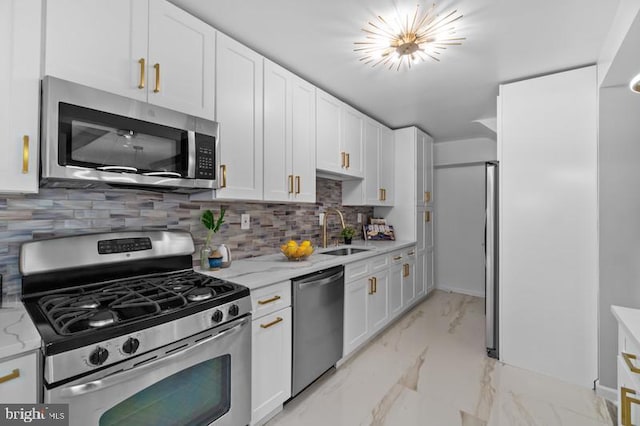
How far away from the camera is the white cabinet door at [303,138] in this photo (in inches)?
96.8

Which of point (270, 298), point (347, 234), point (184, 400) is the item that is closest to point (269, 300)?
point (270, 298)

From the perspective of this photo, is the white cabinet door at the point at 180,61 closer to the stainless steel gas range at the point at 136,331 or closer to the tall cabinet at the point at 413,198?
the stainless steel gas range at the point at 136,331

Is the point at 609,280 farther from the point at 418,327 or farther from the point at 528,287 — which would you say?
the point at 418,327

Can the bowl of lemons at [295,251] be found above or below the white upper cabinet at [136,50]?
below

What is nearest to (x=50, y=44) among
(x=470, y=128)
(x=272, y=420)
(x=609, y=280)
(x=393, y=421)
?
(x=272, y=420)

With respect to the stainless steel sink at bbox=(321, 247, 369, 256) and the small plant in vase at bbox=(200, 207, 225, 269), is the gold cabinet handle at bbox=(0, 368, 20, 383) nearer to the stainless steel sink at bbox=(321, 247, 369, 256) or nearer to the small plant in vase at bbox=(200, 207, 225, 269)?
the small plant in vase at bbox=(200, 207, 225, 269)

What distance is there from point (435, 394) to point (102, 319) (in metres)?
2.11

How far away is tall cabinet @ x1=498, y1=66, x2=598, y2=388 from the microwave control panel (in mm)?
2322

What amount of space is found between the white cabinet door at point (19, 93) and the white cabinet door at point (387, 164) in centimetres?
312

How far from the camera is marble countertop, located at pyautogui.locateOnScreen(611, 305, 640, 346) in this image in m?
1.15

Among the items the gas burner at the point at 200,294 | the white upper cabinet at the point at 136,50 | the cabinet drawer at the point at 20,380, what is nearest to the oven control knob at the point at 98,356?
the cabinet drawer at the point at 20,380

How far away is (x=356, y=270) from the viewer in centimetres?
264

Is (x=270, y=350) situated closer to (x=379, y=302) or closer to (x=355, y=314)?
(x=355, y=314)

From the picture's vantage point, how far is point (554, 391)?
2205 millimetres
